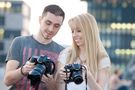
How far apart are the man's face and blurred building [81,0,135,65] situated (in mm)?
92287

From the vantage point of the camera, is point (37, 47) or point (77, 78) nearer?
point (77, 78)

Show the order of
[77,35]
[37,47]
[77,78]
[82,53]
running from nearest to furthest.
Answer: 1. [77,78]
2. [77,35]
3. [82,53]
4. [37,47]

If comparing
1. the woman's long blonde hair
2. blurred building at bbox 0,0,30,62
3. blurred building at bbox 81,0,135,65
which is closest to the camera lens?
the woman's long blonde hair

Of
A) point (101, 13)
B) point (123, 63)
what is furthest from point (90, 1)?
point (123, 63)

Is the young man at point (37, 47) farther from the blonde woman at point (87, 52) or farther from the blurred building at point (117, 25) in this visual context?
the blurred building at point (117, 25)

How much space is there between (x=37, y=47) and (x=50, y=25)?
0.25 meters

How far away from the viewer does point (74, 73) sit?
3.94 meters

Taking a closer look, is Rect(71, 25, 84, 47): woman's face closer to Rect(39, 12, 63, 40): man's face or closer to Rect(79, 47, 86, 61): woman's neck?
Rect(79, 47, 86, 61): woman's neck

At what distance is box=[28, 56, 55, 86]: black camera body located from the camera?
3.84 metres

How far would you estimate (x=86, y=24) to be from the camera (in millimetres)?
4465

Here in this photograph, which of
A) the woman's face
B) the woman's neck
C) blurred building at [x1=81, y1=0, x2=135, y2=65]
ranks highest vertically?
the woman's face

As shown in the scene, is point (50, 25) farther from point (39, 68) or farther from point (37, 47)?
point (39, 68)

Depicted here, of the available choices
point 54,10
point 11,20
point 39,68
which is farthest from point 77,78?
point 11,20

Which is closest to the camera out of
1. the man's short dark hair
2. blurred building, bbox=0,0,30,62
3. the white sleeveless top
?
the white sleeveless top
